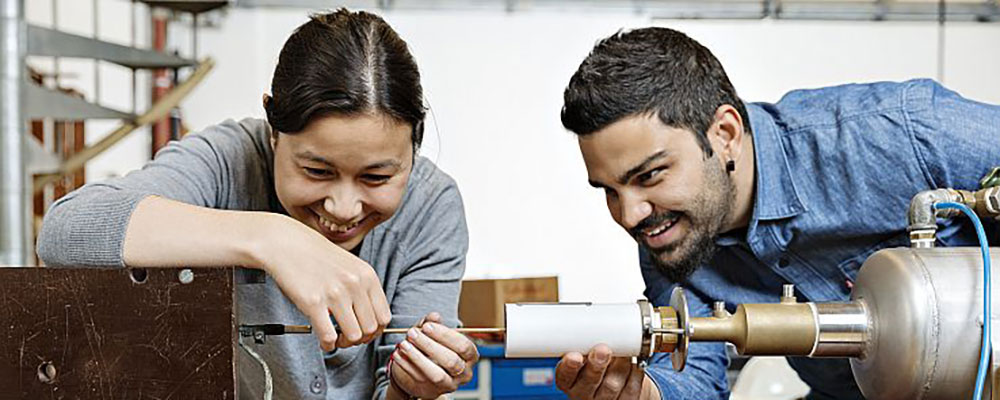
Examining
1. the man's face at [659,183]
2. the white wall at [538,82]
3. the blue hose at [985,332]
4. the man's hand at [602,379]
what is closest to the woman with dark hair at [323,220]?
the man's hand at [602,379]

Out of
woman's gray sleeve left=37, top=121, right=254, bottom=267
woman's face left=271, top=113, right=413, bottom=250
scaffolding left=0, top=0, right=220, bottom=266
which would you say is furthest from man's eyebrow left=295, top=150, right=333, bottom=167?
scaffolding left=0, top=0, right=220, bottom=266

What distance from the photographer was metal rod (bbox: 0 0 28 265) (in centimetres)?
256

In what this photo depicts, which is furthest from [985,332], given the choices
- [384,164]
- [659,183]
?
[384,164]

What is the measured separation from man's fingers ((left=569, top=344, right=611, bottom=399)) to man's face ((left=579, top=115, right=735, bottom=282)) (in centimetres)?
25

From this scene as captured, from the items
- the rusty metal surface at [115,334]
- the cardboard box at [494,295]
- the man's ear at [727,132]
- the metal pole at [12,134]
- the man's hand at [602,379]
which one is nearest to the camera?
the rusty metal surface at [115,334]

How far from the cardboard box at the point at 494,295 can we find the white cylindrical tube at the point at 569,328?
193 centimetres

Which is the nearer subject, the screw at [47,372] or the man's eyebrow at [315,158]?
the screw at [47,372]

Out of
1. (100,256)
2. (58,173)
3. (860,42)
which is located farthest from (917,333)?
(860,42)

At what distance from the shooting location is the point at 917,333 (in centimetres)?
89

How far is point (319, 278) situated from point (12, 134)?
1967 millimetres

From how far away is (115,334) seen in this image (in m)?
0.83

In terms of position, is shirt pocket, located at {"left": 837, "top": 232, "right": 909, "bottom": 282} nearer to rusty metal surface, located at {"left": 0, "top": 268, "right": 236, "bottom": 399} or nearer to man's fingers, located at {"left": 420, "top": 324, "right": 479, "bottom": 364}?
man's fingers, located at {"left": 420, "top": 324, "right": 479, "bottom": 364}

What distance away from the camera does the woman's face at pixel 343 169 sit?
1.12m

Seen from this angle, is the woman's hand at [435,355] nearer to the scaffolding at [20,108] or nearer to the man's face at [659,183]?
→ the man's face at [659,183]
